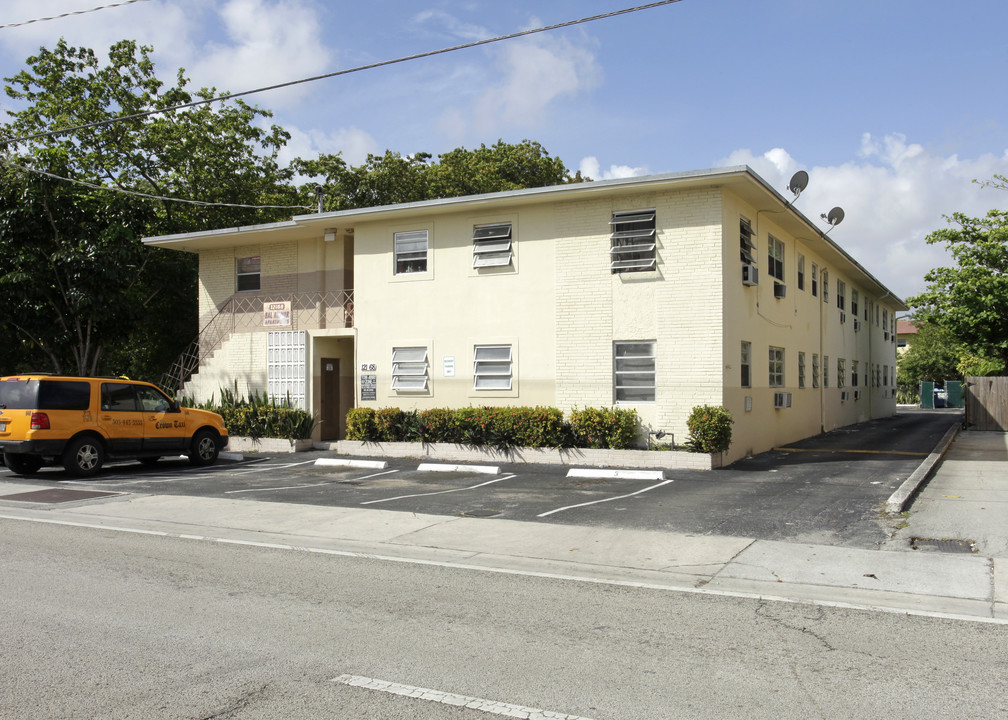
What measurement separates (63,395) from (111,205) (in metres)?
10.7

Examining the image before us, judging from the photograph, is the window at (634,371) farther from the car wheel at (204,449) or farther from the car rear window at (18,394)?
the car rear window at (18,394)

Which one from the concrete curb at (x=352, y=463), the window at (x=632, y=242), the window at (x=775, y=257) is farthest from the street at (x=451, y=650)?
the window at (x=775, y=257)

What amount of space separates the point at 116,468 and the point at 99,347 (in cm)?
852

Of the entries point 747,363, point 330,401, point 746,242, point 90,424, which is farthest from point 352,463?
point 746,242

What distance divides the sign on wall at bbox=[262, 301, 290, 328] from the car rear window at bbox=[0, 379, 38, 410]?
7478mm

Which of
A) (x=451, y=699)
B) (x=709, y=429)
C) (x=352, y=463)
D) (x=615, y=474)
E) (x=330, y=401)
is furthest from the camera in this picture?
(x=330, y=401)

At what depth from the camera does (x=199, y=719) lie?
14.6 ft

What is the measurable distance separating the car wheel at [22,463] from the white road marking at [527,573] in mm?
5170

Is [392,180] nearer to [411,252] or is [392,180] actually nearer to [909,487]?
[411,252]

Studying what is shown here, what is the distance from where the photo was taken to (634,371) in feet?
57.4

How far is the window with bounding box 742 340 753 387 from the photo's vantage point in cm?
1816

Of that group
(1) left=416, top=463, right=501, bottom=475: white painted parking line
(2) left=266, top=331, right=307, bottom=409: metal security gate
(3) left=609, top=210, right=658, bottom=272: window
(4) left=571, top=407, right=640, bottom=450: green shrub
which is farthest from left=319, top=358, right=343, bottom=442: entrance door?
(3) left=609, top=210, right=658, bottom=272: window

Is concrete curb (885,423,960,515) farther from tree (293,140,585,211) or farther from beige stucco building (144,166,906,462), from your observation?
tree (293,140,585,211)

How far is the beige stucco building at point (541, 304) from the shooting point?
17047 mm
